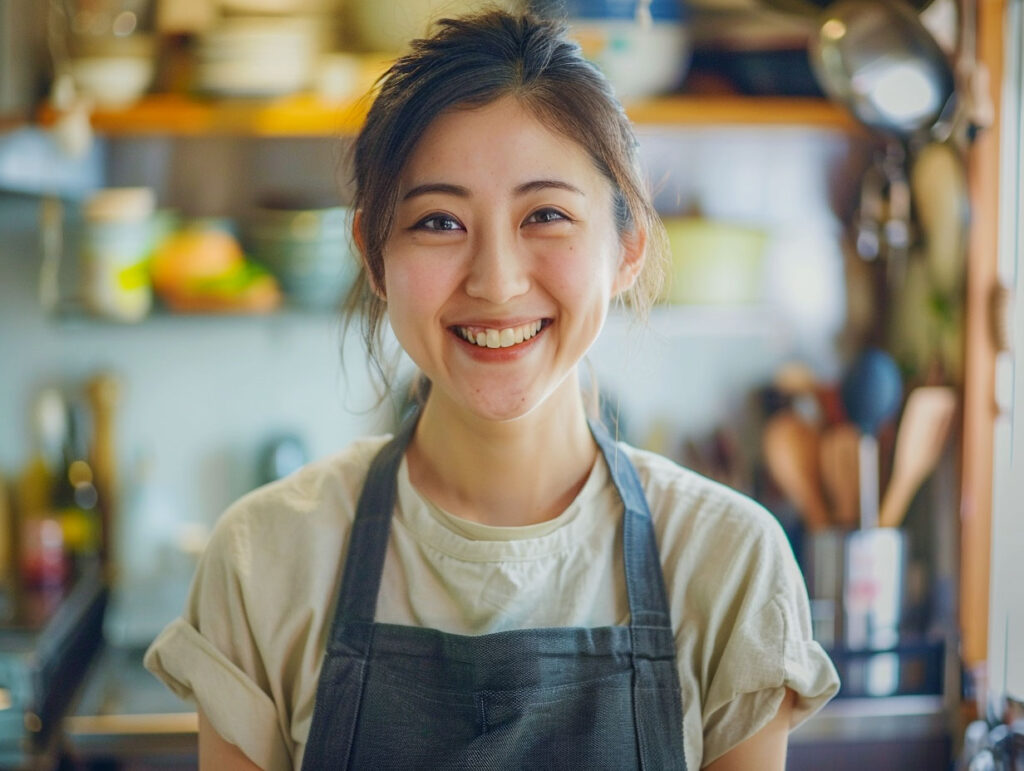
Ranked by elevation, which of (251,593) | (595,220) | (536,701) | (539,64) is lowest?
(536,701)

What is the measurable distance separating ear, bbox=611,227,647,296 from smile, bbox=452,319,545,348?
123 millimetres

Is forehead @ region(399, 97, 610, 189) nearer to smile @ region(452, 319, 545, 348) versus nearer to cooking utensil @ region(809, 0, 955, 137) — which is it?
smile @ region(452, 319, 545, 348)

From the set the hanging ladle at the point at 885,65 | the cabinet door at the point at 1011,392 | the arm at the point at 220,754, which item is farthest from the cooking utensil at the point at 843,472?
the arm at the point at 220,754

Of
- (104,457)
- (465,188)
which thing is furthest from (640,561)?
(104,457)

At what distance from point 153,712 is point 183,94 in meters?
1.20

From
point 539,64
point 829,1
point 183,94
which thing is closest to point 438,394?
point 539,64

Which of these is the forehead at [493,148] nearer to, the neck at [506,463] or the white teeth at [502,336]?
the white teeth at [502,336]

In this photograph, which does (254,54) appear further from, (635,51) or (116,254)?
(635,51)

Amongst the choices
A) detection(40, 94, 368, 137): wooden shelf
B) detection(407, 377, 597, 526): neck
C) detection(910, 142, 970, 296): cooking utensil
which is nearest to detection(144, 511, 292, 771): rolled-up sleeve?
detection(407, 377, 597, 526): neck

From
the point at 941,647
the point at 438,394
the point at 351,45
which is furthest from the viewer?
the point at 351,45

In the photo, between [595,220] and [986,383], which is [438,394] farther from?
[986,383]

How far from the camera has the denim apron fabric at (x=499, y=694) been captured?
112 centimetres

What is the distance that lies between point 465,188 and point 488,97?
10 centimetres

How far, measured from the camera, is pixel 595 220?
1123 millimetres
